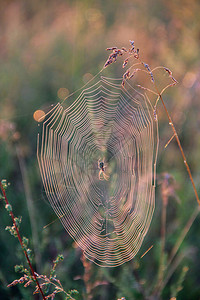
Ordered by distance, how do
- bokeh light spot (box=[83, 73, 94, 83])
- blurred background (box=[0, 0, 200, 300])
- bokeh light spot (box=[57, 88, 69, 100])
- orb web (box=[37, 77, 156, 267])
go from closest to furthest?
orb web (box=[37, 77, 156, 267])
blurred background (box=[0, 0, 200, 300])
bokeh light spot (box=[57, 88, 69, 100])
bokeh light spot (box=[83, 73, 94, 83])

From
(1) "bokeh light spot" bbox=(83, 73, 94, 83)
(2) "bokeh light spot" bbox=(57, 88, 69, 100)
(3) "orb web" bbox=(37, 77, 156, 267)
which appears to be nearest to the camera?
(3) "orb web" bbox=(37, 77, 156, 267)

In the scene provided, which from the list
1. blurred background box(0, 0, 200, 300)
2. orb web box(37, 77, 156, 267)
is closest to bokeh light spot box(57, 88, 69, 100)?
blurred background box(0, 0, 200, 300)

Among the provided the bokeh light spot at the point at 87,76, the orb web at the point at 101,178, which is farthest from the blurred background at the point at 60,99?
the orb web at the point at 101,178

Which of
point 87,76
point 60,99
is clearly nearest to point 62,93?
point 60,99

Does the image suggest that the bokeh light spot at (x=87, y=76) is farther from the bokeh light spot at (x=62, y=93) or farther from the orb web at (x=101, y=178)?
the orb web at (x=101, y=178)

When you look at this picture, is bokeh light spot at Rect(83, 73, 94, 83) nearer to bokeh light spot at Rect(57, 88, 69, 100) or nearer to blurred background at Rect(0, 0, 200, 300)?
blurred background at Rect(0, 0, 200, 300)

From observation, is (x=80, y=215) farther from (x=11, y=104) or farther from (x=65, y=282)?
(x=11, y=104)
